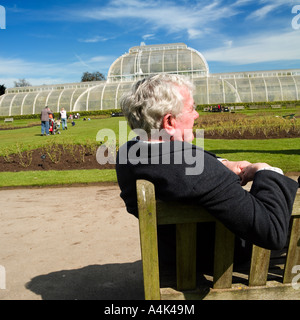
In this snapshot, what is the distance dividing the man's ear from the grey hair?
0.8 inches

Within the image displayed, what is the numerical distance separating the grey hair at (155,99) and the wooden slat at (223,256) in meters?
0.60

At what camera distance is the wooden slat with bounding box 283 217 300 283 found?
1.53 m

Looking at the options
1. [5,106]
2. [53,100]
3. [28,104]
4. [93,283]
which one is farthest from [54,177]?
[5,106]

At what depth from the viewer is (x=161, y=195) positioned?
1.43 m

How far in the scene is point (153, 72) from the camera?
138 feet

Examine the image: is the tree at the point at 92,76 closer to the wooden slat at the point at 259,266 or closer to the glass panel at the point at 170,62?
the glass panel at the point at 170,62

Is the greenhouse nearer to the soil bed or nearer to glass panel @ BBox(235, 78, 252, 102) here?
glass panel @ BBox(235, 78, 252, 102)

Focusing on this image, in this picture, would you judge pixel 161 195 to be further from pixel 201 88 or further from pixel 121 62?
pixel 121 62

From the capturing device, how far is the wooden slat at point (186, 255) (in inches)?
58.7

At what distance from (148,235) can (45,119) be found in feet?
52.8

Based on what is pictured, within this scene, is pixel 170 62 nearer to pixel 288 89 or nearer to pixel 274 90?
pixel 274 90

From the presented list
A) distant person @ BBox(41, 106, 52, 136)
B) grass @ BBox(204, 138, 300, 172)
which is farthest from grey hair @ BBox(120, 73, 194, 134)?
distant person @ BBox(41, 106, 52, 136)

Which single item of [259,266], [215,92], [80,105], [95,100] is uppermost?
[215,92]
